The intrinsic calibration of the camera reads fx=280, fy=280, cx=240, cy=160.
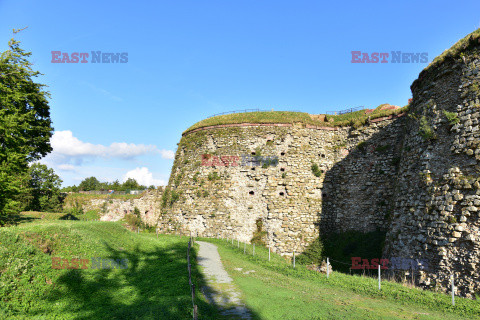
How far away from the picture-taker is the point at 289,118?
29359mm

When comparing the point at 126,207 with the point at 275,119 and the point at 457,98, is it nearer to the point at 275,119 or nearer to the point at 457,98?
the point at 275,119

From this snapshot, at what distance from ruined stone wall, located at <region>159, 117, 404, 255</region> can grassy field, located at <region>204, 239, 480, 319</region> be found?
10.4 metres

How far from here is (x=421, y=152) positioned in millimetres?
15891

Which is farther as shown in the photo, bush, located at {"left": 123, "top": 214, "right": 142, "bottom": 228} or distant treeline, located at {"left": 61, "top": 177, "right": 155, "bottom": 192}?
distant treeline, located at {"left": 61, "top": 177, "right": 155, "bottom": 192}

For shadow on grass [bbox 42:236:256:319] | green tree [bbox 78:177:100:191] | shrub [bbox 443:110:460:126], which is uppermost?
shrub [bbox 443:110:460:126]

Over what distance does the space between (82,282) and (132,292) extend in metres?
2.27

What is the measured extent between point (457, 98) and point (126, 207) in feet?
123

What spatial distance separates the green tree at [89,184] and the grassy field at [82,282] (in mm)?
91536

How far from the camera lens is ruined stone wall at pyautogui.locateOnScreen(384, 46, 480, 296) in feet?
39.7

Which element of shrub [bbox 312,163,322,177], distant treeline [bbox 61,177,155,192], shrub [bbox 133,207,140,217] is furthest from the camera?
distant treeline [bbox 61,177,155,192]

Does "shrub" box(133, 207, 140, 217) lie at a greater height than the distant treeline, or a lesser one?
lesser

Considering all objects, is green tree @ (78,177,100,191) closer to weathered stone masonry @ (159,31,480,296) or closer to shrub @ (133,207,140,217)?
shrub @ (133,207,140,217)

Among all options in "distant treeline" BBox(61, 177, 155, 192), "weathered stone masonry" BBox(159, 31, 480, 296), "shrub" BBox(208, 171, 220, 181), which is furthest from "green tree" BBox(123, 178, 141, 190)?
"shrub" BBox(208, 171, 220, 181)

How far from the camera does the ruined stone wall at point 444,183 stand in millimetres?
12094
